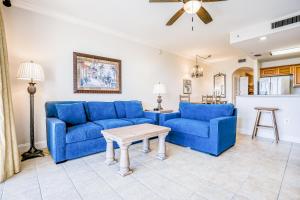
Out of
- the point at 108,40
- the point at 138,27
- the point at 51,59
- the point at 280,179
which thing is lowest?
the point at 280,179

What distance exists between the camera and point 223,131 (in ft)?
8.81

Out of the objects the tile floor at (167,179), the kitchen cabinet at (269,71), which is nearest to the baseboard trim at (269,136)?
the tile floor at (167,179)

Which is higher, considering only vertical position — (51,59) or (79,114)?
(51,59)

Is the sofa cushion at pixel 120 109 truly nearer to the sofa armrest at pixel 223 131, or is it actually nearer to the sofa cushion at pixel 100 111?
the sofa cushion at pixel 100 111

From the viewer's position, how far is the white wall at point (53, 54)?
2699 mm

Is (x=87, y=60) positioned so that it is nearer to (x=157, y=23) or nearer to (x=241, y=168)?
(x=157, y=23)

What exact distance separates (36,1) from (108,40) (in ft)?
4.98

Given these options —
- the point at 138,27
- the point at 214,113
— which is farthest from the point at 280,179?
the point at 138,27

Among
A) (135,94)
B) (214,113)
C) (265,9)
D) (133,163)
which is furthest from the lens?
Result: (135,94)

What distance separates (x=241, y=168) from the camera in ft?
6.96

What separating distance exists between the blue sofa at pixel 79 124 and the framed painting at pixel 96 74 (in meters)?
0.45

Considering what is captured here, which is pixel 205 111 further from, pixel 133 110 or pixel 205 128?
pixel 133 110

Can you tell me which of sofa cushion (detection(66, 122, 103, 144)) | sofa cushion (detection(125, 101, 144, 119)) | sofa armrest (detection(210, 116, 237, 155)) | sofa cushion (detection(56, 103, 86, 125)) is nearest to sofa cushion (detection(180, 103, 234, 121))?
sofa armrest (detection(210, 116, 237, 155))

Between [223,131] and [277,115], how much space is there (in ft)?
6.97
